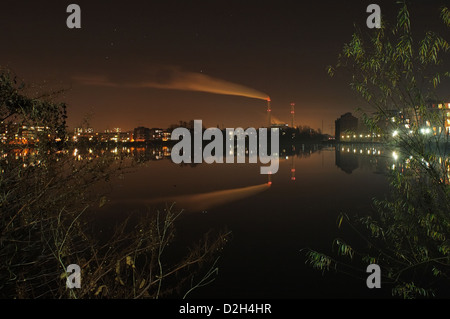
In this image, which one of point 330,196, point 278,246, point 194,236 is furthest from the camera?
point 330,196

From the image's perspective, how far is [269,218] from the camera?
60.2ft

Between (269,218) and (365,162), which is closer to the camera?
(269,218)

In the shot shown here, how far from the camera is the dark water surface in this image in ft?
32.6

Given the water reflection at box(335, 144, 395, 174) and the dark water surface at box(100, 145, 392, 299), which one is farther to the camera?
the water reflection at box(335, 144, 395, 174)

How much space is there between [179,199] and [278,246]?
37.8 feet

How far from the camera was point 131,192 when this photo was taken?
85.6ft

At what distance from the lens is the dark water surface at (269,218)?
32.6 ft

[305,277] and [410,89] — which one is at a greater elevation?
[410,89]

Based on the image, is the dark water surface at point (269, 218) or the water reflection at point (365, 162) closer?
the dark water surface at point (269, 218)

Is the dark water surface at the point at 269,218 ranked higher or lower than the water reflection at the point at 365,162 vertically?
lower

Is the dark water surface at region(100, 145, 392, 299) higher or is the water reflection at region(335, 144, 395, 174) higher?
the water reflection at region(335, 144, 395, 174)

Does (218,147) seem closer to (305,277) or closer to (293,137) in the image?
(293,137)

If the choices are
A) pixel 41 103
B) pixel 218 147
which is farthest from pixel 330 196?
pixel 218 147

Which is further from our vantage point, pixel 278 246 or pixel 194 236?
pixel 194 236
